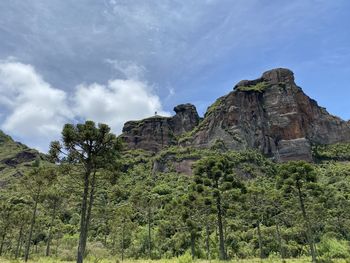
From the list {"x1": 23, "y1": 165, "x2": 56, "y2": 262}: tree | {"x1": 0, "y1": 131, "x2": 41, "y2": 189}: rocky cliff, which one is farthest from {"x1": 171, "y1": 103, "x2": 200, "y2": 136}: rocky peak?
{"x1": 23, "y1": 165, "x2": 56, "y2": 262}: tree

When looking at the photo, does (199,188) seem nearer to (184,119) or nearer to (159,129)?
(159,129)

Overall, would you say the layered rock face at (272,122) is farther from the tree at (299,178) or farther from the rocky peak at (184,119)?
the tree at (299,178)

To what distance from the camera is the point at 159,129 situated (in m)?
185

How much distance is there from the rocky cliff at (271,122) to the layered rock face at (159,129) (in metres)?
29.7

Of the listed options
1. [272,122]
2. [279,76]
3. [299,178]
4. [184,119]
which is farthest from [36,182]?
[184,119]

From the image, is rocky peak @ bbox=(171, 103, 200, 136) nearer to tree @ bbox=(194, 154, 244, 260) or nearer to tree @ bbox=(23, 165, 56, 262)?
tree @ bbox=(23, 165, 56, 262)

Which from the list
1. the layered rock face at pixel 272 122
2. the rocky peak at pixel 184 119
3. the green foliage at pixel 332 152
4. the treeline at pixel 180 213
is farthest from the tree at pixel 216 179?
the rocky peak at pixel 184 119

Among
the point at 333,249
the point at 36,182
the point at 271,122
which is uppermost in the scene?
the point at 271,122

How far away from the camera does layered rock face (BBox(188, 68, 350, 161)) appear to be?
13762 cm

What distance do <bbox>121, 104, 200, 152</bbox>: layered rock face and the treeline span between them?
240 feet

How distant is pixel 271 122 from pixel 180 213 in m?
109

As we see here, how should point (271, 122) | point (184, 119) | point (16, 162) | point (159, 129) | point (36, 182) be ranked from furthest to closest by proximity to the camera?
point (184, 119) → point (159, 129) → point (16, 162) → point (271, 122) → point (36, 182)

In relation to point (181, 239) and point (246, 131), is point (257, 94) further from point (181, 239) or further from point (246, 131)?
point (181, 239)

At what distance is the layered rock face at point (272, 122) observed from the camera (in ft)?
452
